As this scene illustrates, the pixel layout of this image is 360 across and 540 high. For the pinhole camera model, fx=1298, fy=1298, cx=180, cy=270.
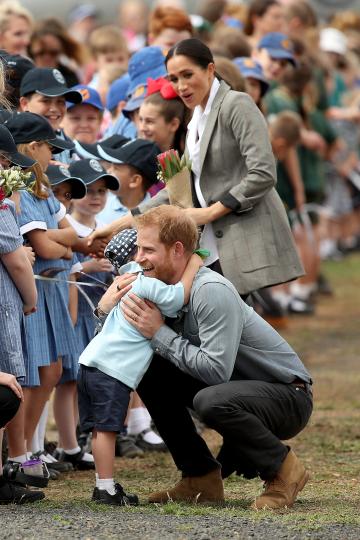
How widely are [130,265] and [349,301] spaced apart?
8.93 meters

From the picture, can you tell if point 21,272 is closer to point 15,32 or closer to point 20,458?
point 20,458

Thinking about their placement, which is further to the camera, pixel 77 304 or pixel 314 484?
pixel 77 304

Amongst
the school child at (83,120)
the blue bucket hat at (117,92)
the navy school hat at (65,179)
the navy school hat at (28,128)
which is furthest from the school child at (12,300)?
the blue bucket hat at (117,92)

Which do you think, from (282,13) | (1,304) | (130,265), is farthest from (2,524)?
(282,13)

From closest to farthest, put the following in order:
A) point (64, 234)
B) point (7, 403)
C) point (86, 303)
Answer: point (7, 403)
point (64, 234)
point (86, 303)

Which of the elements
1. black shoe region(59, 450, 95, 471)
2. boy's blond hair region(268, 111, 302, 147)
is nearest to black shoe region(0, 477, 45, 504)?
black shoe region(59, 450, 95, 471)

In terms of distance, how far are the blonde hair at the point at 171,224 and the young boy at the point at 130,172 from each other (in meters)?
1.66

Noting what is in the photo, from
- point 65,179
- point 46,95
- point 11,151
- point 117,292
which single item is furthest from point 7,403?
point 46,95

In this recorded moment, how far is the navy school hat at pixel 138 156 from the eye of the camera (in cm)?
721

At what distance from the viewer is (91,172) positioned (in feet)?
22.6

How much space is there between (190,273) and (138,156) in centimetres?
178

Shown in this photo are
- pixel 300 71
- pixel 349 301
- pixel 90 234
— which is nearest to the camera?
pixel 90 234

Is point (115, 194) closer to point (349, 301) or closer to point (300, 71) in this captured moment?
point (300, 71)

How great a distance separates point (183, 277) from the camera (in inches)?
220
